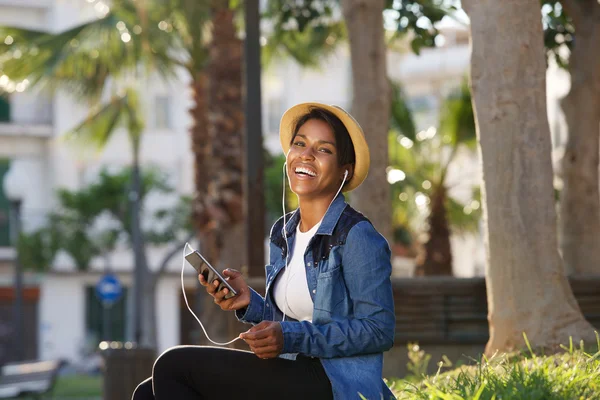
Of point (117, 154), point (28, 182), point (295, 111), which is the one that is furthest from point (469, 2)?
point (117, 154)

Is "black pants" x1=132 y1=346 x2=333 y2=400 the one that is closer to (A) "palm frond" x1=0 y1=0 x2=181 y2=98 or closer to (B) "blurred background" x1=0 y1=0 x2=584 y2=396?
(B) "blurred background" x1=0 y1=0 x2=584 y2=396

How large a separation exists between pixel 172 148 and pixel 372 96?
3786 centimetres

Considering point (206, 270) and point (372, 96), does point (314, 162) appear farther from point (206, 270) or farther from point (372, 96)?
point (372, 96)

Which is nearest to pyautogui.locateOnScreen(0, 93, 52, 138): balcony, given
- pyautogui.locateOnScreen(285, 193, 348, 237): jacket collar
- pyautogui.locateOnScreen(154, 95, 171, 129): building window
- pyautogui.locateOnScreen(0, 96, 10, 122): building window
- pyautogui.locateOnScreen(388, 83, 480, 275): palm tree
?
pyautogui.locateOnScreen(0, 96, 10, 122): building window

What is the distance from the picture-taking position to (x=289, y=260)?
14.6 feet

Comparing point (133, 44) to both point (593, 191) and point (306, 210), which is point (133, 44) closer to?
point (593, 191)

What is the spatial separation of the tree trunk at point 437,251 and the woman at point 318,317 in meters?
15.5

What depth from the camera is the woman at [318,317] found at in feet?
13.3

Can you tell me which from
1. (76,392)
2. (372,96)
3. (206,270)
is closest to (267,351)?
(206,270)

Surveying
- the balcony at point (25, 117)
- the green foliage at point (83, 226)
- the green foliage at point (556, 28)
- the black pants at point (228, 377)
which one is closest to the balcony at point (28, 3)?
the balcony at point (25, 117)

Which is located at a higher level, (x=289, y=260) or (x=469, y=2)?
(x=469, y=2)

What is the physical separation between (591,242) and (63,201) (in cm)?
2810

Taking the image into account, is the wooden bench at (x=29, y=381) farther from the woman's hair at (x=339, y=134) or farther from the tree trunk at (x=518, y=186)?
the woman's hair at (x=339, y=134)

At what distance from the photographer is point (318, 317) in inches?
164
